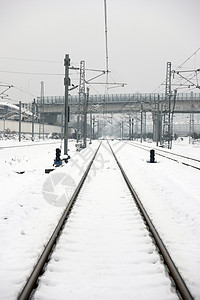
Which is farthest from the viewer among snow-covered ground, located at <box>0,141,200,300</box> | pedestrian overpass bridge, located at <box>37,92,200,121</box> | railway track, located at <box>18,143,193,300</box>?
pedestrian overpass bridge, located at <box>37,92,200,121</box>

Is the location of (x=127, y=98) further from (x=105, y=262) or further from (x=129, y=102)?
(x=105, y=262)

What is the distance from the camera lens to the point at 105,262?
4.19 metres

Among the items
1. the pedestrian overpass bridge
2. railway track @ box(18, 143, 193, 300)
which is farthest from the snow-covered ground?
the pedestrian overpass bridge

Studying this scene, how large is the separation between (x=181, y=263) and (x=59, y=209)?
3.77 m

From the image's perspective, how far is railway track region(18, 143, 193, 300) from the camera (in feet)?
11.2

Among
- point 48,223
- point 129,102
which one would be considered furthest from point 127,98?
point 48,223

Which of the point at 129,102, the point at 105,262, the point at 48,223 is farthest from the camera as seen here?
the point at 129,102

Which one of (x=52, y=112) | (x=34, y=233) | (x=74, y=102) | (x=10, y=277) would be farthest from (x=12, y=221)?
(x=52, y=112)

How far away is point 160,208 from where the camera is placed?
7496 millimetres

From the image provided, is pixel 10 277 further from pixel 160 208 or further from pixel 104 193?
pixel 104 193

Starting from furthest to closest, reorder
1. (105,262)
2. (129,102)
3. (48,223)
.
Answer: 1. (129,102)
2. (48,223)
3. (105,262)

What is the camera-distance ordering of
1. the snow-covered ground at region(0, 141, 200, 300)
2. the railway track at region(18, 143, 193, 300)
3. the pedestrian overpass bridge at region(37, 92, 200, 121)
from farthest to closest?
the pedestrian overpass bridge at region(37, 92, 200, 121)
the snow-covered ground at region(0, 141, 200, 300)
the railway track at region(18, 143, 193, 300)

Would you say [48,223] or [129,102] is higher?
[129,102]

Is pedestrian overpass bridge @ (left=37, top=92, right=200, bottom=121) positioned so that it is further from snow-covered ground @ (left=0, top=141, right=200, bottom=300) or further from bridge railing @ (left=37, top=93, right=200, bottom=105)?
snow-covered ground @ (left=0, top=141, right=200, bottom=300)
